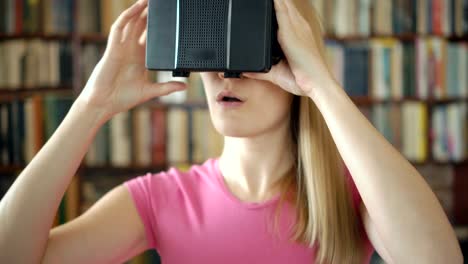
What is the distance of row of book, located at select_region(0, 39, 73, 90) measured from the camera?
226cm

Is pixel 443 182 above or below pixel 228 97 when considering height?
below

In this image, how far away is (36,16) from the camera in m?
2.29

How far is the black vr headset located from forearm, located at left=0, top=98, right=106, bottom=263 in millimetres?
233

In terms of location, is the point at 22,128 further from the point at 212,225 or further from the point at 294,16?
the point at 294,16

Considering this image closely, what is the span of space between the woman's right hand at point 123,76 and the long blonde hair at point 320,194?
0.25 m

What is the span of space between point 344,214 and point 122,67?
50 centimetres

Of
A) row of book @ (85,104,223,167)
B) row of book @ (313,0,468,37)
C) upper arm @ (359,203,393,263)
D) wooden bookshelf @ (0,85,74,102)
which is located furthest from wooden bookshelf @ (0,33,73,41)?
upper arm @ (359,203,393,263)

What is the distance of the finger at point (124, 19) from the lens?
104 centimetres

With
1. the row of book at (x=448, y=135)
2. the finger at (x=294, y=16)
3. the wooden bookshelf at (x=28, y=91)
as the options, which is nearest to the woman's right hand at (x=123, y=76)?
the finger at (x=294, y=16)

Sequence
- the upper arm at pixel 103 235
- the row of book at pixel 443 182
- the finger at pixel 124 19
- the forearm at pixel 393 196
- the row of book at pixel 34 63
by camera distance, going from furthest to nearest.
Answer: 1. the row of book at pixel 443 182
2. the row of book at pixel 34 63
3. the finger at pixel 124 19
4. the upper arm at pixel 103 235
5. the forearm at pixel 393 196

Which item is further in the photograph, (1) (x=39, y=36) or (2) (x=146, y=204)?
(1) (x=39, y=36)

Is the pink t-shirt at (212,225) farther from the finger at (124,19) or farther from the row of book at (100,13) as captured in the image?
the row of book at (100,13)

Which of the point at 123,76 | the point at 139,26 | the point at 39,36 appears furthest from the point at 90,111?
the point at 39,36

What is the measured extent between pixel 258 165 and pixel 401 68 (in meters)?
1.60
